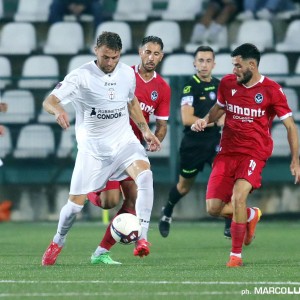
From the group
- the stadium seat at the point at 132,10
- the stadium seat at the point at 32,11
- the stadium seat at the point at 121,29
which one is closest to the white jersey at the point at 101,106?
the stadium seat at the point at 121,29

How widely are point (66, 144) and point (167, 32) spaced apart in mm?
3216

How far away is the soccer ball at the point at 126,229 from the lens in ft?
35.6

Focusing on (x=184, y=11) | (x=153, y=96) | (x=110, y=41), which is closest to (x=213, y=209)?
(x=153, y=96)

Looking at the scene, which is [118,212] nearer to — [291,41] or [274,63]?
[274,63]

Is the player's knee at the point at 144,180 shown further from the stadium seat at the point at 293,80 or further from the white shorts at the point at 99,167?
the stadium seat at the point at 293,80

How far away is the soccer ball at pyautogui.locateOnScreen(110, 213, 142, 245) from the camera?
10836 millimetres

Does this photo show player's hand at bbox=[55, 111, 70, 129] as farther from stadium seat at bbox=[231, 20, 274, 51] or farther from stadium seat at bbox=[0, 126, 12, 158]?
stadium seat at bbox=[231, 20, 274, 51]

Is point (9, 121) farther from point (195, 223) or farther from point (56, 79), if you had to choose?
point (195, 223)

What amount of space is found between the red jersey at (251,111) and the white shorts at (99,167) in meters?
0.94

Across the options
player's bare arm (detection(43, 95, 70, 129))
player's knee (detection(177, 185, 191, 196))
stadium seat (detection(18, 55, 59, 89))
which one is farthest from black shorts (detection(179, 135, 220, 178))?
stadium seat (detection(18, 55, 59, 89))

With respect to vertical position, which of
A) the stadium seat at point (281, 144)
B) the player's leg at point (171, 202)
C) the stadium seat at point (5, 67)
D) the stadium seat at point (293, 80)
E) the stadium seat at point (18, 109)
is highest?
the stadium seat at point (293, 80)

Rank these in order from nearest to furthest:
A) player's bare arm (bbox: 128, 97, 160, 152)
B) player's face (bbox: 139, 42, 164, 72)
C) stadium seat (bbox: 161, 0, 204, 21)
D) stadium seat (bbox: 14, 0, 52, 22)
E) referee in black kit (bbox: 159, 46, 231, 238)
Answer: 1. player's bare arm (bbox: 128, 97, 160, 152)
2. player's face (bbox: 139, 42, 164, 72)
3. referee in black kit (bbox: 159, 46, 231, 238)
4. stadium seat (bbox: 161, 0, 204, 21)
5. stadium seat (bbox: 14, 0, 52, 22)

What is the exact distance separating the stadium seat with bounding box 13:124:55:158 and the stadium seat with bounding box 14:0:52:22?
11.5ft

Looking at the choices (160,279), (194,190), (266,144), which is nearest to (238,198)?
(266,144)
